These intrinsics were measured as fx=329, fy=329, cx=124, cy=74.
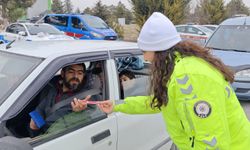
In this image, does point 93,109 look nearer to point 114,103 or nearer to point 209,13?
point 114,103

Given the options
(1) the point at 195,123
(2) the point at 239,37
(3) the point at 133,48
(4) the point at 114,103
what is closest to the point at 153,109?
(4) the point at 114,103

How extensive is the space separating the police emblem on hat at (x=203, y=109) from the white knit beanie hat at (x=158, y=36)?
35 cm

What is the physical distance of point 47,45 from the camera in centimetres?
271

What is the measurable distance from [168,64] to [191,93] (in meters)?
0.23

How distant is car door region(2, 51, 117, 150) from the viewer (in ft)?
6.68

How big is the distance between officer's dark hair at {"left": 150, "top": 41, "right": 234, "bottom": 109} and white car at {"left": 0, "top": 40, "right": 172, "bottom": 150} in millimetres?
682

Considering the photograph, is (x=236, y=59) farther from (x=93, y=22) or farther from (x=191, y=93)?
(x=93, y=22)

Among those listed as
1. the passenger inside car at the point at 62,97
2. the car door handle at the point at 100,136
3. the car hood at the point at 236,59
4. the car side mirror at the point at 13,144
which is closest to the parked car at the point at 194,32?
the car hood at the point at 236,59

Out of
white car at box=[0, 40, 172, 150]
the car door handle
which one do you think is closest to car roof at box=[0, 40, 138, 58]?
white car at box=[0, 40, 172, 150]

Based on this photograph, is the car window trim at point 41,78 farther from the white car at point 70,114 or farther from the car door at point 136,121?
the car door at point 136,121

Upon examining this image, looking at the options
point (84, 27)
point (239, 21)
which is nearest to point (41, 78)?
point (239, 21)

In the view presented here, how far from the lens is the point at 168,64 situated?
1.63 meters

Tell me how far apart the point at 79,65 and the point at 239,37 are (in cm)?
513

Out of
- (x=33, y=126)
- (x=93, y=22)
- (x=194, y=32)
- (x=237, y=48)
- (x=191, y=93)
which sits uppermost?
(x=191, y=93)
